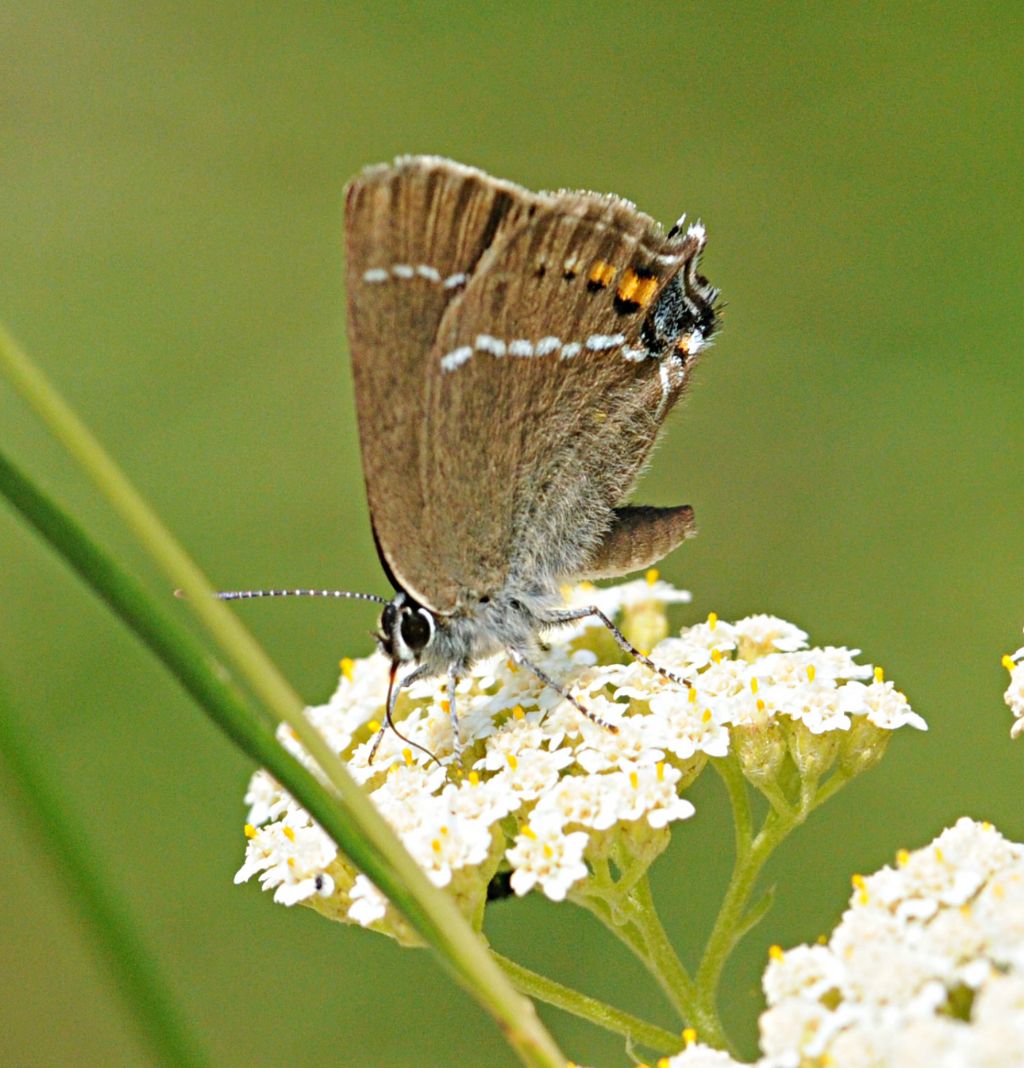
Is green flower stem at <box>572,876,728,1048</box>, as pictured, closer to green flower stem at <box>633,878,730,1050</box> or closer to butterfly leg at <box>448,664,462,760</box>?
green flower stem at <box>633,878,730,1050</box>

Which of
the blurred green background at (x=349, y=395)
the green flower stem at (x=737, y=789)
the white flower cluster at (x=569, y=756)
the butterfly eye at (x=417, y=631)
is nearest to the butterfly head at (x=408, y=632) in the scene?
the butterfly eye at (x=417, y=631)

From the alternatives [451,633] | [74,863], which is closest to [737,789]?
[451,633]

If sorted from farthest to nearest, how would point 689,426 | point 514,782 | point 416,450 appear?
point 689,426
point 416,450
point 514,782

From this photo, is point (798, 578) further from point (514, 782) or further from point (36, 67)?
point (36, 67)

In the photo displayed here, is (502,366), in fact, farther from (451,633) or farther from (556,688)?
(556,688)

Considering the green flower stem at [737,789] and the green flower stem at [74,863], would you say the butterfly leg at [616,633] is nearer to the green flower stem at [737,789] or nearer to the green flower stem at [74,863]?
the green flower stem at [737,789]

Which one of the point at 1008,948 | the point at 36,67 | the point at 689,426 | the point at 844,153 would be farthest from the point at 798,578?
the point at 36,67
